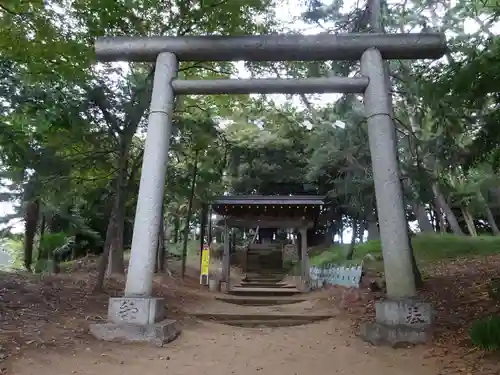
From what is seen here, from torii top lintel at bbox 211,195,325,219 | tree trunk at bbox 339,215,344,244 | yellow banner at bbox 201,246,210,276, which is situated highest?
tree trunk at bbox 339,215,344,244

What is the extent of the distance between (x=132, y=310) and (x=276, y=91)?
13.7 feet

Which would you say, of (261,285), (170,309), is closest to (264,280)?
(261,285)

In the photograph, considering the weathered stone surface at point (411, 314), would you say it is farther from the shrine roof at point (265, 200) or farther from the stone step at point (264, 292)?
the stone step at point (264, 292)

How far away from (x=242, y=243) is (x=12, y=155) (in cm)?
2384

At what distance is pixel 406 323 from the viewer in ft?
17.6

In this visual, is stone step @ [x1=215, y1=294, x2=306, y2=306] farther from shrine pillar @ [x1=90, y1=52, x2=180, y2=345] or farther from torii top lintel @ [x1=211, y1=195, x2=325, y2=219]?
shrine pillar @ [x1=90, y1=52, x2=180, y2=345]

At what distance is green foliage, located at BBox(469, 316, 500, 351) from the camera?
4.26 meters

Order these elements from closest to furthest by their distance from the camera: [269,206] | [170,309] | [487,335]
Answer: [487,335] → [170,309] → [269,206]

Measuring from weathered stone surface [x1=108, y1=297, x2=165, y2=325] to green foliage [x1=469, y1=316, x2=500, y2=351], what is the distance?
13.4 ft

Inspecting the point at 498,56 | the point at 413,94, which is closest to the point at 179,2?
the point at 413,94

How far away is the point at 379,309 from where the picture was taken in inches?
224

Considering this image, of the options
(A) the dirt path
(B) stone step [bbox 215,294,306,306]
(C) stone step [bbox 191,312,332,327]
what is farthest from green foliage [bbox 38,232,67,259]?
(A) the dirt path

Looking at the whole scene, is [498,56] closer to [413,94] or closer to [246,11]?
[413,94]

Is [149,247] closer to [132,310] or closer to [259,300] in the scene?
[132,310]
